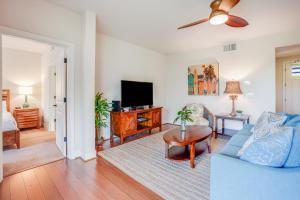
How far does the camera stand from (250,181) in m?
1.24

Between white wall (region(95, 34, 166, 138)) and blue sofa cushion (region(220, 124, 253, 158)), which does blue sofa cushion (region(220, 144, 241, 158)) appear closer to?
blue sofa cushion (region(220, 124, 253, 158))

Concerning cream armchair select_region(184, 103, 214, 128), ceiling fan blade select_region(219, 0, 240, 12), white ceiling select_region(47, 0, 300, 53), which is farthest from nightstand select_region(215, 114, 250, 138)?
ceiling fan blade select_region(219, 0, 240, 12)

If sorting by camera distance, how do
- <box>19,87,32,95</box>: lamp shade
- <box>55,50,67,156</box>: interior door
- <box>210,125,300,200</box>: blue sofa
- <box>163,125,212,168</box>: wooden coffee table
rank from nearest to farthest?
1. <box>210,125,300,200</box>: blue sofa
2. <box>163,125,212,168</box>: wooden coffee table
3. <box>55,50,67,156</box>: interior door
4. <box>19,87,32,95</box>: lamp shade

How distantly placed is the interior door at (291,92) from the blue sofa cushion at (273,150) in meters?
5.34

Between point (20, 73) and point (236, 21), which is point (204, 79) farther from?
point (20, 73)

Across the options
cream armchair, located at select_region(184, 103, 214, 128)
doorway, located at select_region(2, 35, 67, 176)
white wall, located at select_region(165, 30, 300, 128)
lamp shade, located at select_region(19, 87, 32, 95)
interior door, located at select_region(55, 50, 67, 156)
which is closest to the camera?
interior door, located at select_region(55, 50, 67, 156)

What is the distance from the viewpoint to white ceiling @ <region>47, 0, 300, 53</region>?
243 centimetres

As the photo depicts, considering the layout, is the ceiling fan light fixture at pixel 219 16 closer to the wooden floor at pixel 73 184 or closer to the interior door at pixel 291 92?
the wooden floor at pixel 73 184

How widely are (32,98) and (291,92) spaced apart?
28.9 feet

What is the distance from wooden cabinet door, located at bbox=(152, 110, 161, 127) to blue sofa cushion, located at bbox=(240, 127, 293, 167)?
10.6 feet

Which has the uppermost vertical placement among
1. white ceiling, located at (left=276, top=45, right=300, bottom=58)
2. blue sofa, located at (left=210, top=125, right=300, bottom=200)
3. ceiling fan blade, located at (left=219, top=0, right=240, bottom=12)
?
white ceiling, located at (left=276, top=45, right=300, bottom=58)

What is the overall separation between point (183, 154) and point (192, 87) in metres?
2.75

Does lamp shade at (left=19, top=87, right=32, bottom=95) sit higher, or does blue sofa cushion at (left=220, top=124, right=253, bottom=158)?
lamp shade at (left=19, top=87, right=32, bottom=95)

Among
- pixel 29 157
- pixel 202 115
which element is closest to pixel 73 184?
pixel 29 157
